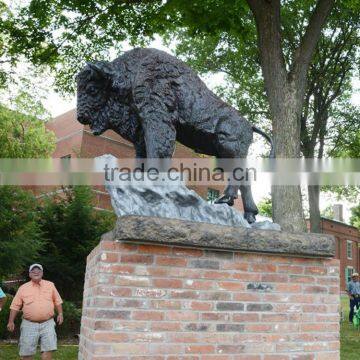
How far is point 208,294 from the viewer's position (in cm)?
405

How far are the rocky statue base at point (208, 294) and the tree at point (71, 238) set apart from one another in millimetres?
9414

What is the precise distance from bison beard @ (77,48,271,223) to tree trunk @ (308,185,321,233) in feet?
33.9

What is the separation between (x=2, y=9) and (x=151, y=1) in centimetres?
531

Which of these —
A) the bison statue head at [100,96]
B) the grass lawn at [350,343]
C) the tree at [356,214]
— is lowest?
the grass lawn at [350,343]

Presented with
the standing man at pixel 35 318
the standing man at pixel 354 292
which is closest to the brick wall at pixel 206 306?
the standing man at pixel 35 318

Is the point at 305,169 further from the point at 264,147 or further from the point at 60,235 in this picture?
the point at 264,147

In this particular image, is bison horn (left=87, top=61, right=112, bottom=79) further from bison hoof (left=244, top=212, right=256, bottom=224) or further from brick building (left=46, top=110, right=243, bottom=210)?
brick building (left=46, top=110, right=243, bottom=210)

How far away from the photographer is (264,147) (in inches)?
706

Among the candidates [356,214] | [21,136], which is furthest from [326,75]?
[356,214]

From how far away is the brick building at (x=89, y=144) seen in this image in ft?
73.7

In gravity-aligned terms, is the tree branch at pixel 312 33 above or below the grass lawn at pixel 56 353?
above

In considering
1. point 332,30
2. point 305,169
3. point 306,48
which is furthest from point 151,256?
point 332,30

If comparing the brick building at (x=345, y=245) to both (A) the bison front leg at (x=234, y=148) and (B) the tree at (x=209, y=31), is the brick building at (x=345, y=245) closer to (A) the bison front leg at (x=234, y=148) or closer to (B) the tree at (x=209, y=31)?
(B) the tree at (x=209, y=31)

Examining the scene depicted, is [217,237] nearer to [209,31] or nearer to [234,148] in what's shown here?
[234,148]
